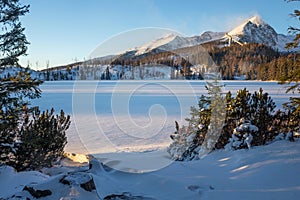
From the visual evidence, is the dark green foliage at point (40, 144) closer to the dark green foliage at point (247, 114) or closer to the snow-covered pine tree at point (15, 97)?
the snow-covered pine tree at point (15, 97)

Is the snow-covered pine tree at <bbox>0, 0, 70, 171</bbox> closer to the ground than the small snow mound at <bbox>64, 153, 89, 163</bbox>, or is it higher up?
higher up

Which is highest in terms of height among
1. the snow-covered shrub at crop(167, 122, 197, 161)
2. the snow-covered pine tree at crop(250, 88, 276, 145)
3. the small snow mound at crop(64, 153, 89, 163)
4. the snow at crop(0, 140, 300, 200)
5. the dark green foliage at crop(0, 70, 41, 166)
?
the dark green foliage at crop(0, 70, 41, 166)

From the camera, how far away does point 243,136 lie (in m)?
7.33

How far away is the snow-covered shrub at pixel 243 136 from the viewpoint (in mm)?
7246

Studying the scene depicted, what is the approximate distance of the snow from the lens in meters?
3.94

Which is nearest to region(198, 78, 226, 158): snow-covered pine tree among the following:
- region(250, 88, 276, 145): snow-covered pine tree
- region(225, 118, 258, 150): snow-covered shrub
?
region(225, 118, 258, 150): snow-covered shrub

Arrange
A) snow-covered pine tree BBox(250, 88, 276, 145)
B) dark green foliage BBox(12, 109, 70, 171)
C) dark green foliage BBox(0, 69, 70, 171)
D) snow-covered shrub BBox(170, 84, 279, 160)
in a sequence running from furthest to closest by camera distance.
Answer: snow-covered pine tree BBox(250, 88, 276, 145) → snow-covered shrub BBox(170, 84, 279, 160) → dark green foliage BBox(12, 109, 70, 171) → dark green foliage BBox(0, 69, 70, 171)

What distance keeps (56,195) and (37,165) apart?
464cm

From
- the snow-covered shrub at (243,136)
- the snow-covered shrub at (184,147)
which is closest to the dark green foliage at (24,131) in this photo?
the snow-covered shrub at (184,147)

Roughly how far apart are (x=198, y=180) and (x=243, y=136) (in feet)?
9.91

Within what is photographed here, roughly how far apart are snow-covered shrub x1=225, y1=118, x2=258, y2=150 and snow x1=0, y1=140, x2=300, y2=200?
0.69 m

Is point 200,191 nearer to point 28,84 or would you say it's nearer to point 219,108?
point 28,84

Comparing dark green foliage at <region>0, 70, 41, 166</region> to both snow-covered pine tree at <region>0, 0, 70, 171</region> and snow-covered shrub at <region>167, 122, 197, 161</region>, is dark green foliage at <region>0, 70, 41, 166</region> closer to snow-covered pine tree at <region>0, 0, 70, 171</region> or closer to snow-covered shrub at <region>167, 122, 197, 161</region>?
snow-covered pine tree at <region>0, 0, 70, 171</region>

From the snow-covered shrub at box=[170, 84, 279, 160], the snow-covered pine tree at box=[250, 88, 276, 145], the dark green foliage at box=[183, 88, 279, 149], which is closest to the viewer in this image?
the snow-covered shrub at box=[170, 84, 279, 160]
